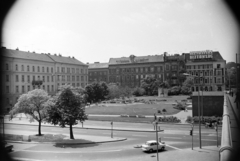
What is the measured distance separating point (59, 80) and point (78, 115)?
5158 centimetres

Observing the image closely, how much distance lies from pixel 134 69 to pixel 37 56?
50.5 meters

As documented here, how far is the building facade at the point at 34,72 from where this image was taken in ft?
185

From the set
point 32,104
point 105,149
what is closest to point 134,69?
point 32,104

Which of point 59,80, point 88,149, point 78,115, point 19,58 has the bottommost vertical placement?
point 88,149

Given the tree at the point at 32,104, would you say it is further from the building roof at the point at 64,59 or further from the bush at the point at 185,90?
the bush at the point at 185,90

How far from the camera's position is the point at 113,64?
113 meters

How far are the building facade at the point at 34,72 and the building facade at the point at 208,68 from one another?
148ft

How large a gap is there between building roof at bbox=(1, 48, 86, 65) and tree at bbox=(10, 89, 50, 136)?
2617 cm

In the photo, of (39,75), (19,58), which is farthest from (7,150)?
(39,75)

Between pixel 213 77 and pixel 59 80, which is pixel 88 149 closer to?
pixel 59 80

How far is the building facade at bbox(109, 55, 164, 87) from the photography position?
342ft

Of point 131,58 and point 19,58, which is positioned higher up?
point 131,58

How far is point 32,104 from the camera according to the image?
2978 centimetres

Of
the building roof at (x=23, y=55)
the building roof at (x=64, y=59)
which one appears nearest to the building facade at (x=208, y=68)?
the building roof at (x=64, y=59)
